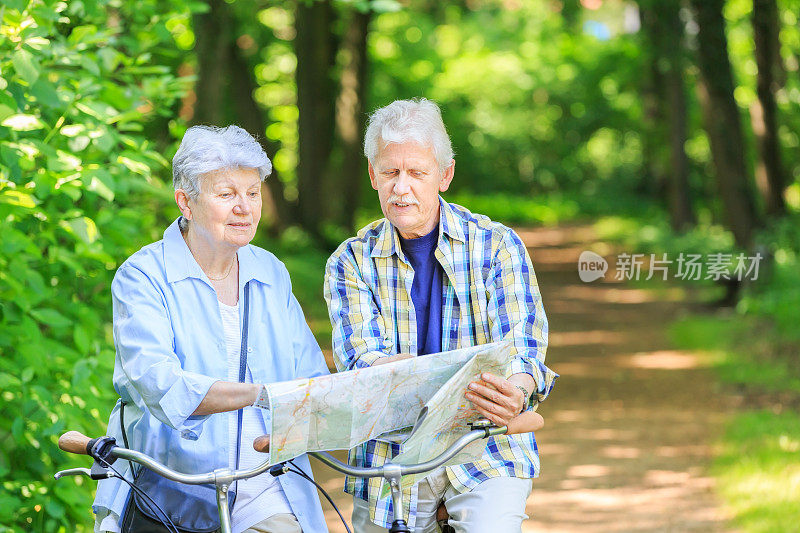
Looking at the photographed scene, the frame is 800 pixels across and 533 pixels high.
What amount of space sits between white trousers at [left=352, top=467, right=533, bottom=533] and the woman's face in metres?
0.92

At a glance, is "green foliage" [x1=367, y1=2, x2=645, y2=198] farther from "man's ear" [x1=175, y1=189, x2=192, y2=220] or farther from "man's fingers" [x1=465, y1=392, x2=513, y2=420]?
"man's fingers" [x1=465, y1=392, x2=513, y2=420]

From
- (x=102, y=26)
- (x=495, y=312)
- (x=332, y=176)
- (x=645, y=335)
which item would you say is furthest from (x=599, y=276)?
(x=495, y=312)

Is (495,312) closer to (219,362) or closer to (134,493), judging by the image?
(219,362)

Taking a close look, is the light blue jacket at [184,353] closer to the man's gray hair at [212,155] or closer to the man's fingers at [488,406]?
the man's gray hair at [212,155]

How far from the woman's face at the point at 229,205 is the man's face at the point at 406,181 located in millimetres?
365

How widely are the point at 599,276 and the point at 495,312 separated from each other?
19.2m

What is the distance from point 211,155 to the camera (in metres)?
2.94

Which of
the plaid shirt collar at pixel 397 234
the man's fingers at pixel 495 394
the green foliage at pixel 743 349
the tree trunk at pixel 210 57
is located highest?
the tree trunk at pixel 210 57

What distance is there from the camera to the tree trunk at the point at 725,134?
46.0ft

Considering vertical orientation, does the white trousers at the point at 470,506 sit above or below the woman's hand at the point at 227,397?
below

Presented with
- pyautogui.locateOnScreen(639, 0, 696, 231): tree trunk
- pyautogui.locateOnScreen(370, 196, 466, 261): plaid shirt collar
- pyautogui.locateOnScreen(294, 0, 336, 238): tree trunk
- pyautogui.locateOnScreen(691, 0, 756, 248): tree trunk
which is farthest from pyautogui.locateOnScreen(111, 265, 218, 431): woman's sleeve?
pyautogui.locateOnScreen(294, 0, 336, 238): tree trunk

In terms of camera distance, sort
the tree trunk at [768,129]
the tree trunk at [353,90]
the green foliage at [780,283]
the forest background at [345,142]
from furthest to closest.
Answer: the tree trunk at [353,90], the tree trunk at [768,129], the green foliage at [780,283], the forest background at [345,142]

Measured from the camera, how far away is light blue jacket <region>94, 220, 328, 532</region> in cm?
279

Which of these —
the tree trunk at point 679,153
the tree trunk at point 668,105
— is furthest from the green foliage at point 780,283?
the tree trunk at point 679,153
